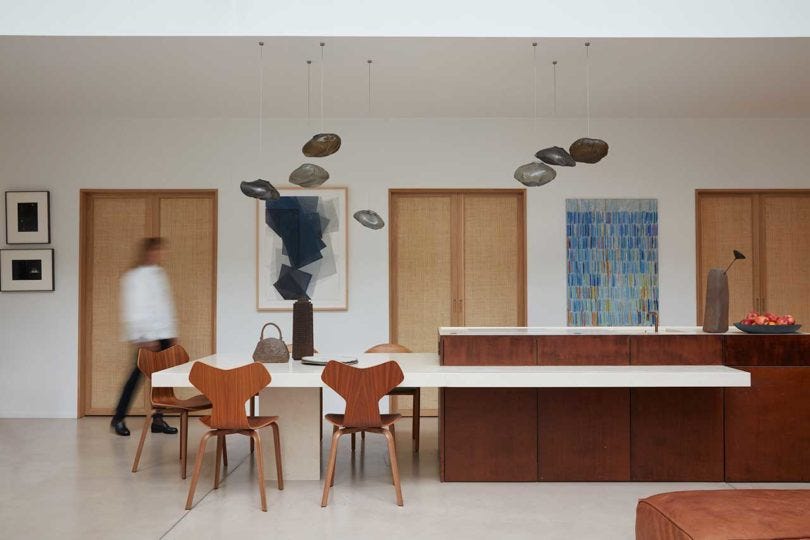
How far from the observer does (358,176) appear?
6395 millimetres

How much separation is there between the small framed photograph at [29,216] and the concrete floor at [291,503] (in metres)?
2.16

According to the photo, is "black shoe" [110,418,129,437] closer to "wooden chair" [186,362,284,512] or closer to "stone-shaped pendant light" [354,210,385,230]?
"wooden chair" [186,362,284,512]

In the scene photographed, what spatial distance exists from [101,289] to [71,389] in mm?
927

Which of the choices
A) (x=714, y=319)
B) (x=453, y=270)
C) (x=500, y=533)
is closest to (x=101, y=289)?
(x=453, y=270)

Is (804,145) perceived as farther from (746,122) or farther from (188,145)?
(188,145)

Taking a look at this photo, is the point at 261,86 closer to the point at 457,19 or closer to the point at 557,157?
the point at 457,19

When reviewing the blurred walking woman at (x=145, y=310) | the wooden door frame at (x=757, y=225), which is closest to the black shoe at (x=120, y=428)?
the blurred walking woman at (x=145, y=310)

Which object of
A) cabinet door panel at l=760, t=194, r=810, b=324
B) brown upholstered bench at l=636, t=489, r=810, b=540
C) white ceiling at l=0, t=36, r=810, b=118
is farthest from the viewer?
cabinet door panel at l=760, t=194, r=810, b=324

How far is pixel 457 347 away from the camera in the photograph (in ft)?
13.7

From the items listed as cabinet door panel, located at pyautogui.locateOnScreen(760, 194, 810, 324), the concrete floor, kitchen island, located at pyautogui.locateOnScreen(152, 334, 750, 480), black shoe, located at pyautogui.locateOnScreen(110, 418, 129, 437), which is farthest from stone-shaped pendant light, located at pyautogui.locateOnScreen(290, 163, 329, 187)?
cabinet door panel, located at pyautogui.locateOnScreen(760, 194, 810, 324)

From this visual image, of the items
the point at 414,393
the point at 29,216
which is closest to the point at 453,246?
the point at 414,393

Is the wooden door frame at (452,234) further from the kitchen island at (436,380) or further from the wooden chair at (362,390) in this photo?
the wooden chair at (362,390)

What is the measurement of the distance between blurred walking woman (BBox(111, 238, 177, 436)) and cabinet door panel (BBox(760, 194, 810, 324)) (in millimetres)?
5219

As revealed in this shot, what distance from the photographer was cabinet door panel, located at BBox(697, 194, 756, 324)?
21.2ft
